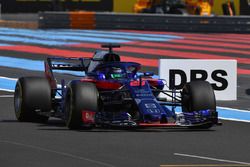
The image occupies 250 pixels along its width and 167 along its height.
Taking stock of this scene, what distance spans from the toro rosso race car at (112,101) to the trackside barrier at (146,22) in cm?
2288

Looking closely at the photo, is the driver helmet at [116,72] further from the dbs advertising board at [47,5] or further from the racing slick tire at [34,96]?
the dbs advertising board at [47,5]

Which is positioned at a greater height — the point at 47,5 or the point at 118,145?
the point at 47,5

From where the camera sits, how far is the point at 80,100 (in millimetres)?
12602

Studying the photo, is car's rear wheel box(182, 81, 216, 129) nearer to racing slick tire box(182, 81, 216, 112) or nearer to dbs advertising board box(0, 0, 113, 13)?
racing slick tire box(182, 81, 216, 112)

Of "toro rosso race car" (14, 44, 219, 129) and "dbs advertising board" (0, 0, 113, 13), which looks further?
"dbs advertising board" (0, 0, 113, 13)

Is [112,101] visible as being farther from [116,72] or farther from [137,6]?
[137,6]

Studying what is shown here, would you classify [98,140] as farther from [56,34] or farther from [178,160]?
[56,34]

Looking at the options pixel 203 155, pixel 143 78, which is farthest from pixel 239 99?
pixel 203 155

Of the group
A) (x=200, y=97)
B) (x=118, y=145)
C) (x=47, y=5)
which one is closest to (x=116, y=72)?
(x=200, y=97)

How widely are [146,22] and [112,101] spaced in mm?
25008

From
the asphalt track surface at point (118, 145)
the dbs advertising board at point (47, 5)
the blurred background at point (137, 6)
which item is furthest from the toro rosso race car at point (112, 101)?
the dbs advertising board at point (47, 5)

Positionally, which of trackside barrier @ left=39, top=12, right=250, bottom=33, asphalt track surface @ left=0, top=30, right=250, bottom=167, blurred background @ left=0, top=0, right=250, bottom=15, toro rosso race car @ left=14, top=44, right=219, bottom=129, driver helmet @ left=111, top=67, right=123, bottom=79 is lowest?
asphalt track surface @ left=0, top=30, right=250, bottom=167

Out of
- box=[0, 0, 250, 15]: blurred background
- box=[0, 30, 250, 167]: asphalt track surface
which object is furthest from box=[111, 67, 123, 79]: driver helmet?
box=[0, 0, 250, 15]: blurred background

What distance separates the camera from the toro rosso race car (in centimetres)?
1268
